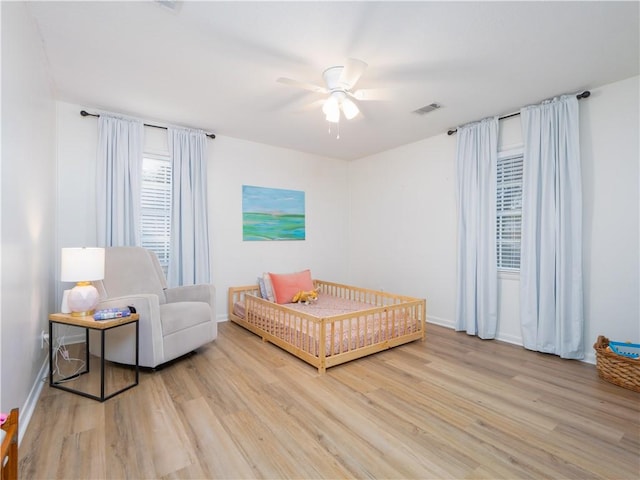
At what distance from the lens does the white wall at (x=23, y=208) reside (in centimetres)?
149

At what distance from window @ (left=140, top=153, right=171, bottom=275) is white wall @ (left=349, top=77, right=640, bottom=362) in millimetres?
2832

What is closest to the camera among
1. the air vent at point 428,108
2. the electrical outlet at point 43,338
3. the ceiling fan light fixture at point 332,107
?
the electrical outlet at point 43,338

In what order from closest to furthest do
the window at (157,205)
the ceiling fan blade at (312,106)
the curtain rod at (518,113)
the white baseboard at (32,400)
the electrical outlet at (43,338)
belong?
the white baseboard at (32,400) < the electrical outlet at (43,338) < the curtain rod at (518,113) < the ceiling fan blade at (312,106) < the window at (157,205)

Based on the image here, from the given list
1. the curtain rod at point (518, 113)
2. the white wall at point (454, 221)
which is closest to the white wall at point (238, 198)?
the white wall at point (454, 221)

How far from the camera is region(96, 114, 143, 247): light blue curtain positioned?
324 centimetres

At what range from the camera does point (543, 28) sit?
1.98 metres

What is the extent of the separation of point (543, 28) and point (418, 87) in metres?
0.94

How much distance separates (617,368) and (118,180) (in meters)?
4.68

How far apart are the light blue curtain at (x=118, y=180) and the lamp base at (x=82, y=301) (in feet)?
3.67

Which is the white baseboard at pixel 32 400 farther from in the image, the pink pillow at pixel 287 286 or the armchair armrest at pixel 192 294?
the pink pillow at pixel 287 286

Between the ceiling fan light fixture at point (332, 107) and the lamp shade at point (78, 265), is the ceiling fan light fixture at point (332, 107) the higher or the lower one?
the higher one

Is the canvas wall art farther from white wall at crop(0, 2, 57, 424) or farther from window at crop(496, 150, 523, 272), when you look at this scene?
window at crop(496, 150, 523, 272)

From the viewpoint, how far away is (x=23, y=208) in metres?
1.81

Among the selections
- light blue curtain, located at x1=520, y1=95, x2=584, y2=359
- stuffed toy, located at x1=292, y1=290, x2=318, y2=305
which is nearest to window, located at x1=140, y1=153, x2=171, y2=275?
stuffed toy, located at x1=292, y1=290, x2=318, y2=305
